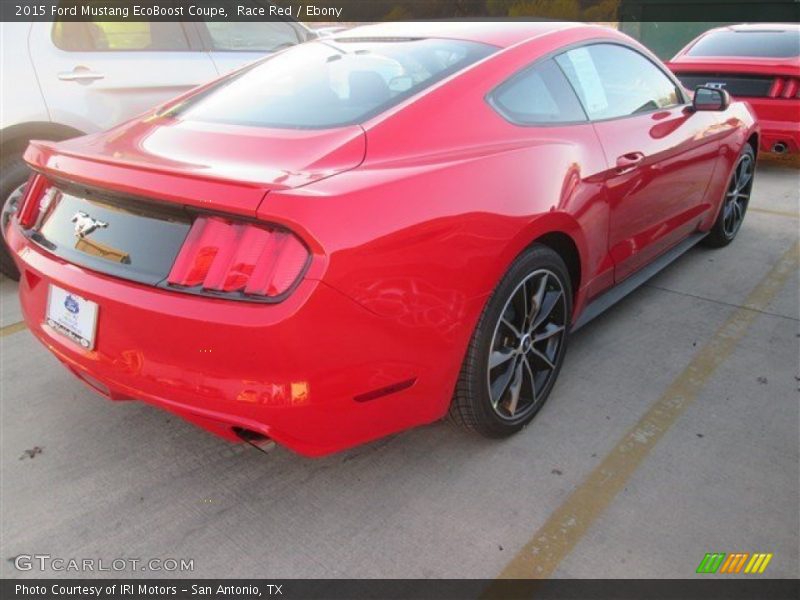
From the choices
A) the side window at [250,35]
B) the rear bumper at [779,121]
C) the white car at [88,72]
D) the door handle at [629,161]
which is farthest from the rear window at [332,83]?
the rear bumper at [779,121]

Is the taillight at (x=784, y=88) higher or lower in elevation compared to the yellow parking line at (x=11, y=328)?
higher

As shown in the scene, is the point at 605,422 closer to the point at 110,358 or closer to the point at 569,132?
the point at 569,132

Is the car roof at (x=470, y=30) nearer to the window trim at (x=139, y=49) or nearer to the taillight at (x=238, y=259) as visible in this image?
the taillight at (x=238, y=259)

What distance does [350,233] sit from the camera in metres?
1.82

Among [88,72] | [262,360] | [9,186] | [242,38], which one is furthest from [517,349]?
[242,38]

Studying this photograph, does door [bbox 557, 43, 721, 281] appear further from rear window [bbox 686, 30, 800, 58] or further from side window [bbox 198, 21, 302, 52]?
rear window [bbox 686, 30, 800, 58]

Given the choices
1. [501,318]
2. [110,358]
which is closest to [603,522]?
[501,318]

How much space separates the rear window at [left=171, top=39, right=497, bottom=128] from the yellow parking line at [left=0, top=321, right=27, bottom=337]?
1712mm

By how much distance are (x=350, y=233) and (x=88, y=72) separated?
3208 millimetres

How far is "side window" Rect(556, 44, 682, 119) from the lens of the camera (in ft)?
9.53

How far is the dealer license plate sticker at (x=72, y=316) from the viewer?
206 cm

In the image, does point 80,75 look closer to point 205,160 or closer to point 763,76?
point 205,160

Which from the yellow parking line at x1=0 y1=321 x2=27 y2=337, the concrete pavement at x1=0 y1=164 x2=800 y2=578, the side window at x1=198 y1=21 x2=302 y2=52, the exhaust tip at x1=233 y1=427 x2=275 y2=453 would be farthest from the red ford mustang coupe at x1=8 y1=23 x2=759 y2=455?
the side window at x1=198 y1=21 x2=302 y2=52

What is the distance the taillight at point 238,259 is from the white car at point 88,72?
2.66m
